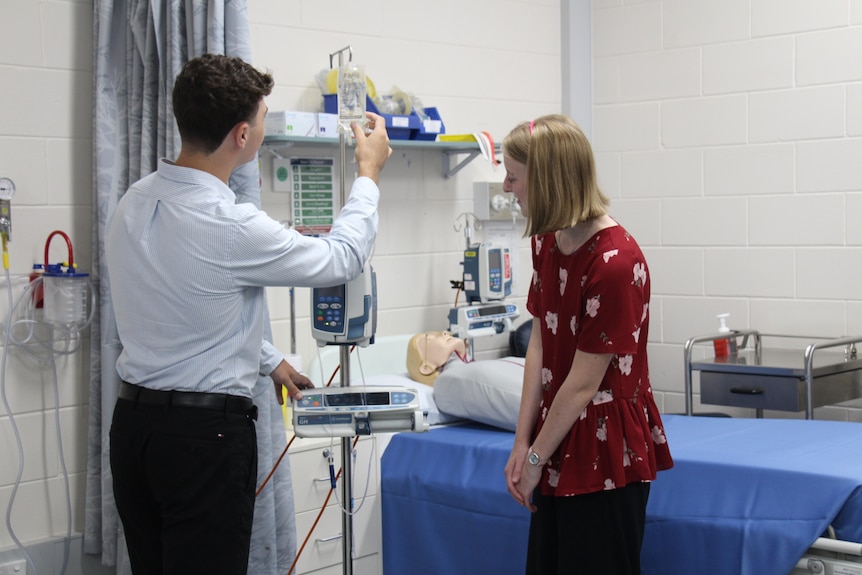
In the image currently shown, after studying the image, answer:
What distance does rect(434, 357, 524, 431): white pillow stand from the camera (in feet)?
9.29

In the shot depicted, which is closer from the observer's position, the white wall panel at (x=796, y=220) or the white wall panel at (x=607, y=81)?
the white wall panel at (x=796, y=220)

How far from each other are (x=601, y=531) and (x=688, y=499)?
1.39ft

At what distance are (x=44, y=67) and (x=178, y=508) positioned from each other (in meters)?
1.70

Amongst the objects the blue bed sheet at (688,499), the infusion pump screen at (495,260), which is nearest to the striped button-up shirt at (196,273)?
the blue bed sheet at (688,499)

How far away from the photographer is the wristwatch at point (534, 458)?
6.55 feet

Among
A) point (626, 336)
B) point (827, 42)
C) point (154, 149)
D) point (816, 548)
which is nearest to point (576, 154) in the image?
point (626, 336)

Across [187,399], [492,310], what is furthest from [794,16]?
[187,399]

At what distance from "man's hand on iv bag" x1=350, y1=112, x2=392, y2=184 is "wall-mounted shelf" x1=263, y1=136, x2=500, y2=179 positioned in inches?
49.9

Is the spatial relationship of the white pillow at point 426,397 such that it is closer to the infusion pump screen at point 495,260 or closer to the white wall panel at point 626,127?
the infusion pump screen at point 495,260

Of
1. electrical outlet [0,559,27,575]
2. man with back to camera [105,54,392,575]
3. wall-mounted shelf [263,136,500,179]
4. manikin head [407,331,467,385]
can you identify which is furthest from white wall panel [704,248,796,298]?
electrical outlet [0,559,27,575]

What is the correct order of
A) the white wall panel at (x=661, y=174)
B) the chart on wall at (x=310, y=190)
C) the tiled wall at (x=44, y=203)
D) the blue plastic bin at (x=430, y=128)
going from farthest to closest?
the white wall panel at (x=661, y=174) → the blue plastic bin at (x=430, y=128) → the chart on wall at (x=310, y=190) → the tiled wall at (x=44, y=203)

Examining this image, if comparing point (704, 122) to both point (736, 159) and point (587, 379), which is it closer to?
point (736, 159)

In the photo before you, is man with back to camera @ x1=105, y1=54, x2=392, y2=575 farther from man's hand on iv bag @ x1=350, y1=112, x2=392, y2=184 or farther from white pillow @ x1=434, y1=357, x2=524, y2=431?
white pillow @ x1=434, y1=357, x2=524, y2=431

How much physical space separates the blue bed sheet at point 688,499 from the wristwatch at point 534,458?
0.44 metres
